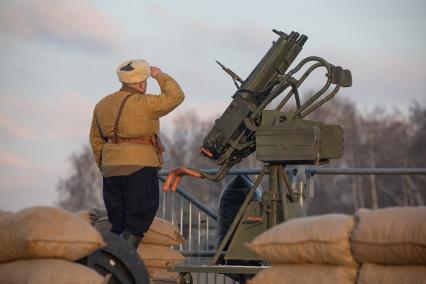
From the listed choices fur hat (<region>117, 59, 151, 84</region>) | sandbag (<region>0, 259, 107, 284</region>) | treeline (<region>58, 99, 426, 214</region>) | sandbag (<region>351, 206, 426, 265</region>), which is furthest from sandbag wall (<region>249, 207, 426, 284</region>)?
treeline (<region>58, 99, 426, 214</region>)

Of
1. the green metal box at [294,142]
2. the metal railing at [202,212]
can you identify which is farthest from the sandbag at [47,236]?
the metal railing at [202,212]

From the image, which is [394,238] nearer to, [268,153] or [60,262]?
[60,262]

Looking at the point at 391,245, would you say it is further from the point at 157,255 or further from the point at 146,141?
the point at 157,255

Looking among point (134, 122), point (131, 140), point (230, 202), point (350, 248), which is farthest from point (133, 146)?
point (350, 248)

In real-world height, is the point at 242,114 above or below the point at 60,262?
above

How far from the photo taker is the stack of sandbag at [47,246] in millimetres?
6707

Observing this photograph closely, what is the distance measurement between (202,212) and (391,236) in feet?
20.6

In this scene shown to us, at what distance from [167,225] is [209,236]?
2.41m

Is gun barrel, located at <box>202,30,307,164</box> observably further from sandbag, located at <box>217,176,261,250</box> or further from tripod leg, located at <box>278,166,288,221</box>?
sandbag, located at <box>217,176,261,250</box>

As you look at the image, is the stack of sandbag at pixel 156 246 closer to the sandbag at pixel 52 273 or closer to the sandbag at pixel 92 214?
the sandbag at pixel 92 214

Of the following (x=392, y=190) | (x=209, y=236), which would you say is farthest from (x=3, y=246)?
(x=392, y=190)

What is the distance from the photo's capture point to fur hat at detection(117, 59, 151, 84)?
9.31 m

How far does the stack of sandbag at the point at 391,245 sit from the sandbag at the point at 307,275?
10 centimetres

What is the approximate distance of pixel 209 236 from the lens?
1255 centimetres
